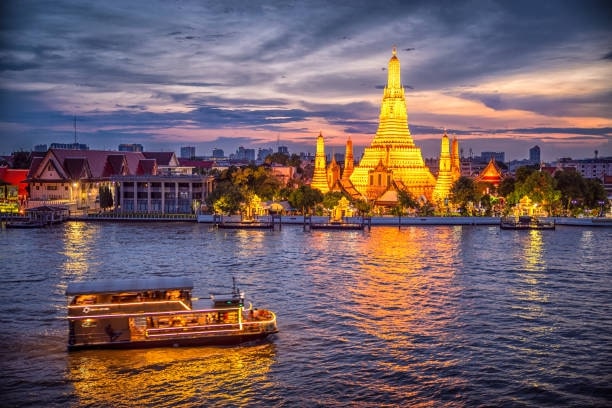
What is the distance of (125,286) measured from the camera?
26688mm

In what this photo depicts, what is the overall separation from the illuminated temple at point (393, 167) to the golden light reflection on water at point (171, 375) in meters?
56.5

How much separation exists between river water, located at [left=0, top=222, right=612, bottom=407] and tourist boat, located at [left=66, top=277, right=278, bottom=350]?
571 millimetres

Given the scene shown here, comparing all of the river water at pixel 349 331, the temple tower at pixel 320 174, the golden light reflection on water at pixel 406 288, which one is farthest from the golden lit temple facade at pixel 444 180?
the river water at pixel 349 331

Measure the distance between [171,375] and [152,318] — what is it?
415cm

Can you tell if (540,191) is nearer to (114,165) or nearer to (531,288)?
(531,288)

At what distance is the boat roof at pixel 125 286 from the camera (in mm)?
26084

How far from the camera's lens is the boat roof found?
2608 cm

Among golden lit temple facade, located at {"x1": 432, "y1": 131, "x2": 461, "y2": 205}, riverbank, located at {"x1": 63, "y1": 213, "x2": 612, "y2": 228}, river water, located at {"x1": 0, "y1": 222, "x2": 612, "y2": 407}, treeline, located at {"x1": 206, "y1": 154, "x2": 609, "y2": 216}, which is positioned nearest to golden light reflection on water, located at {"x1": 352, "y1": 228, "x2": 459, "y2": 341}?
river water, located at {"x1": 0, "y1": 222, "x2": 612, "y2": 407}

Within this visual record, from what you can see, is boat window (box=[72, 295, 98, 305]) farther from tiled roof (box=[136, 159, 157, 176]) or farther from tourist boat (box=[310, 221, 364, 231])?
tiled roof (box=[136, 159, 157, 176])

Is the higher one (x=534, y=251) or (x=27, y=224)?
(x=27, y=224)

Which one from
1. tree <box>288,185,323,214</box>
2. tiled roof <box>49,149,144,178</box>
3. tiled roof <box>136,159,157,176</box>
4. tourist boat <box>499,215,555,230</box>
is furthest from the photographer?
tiled roof <box>136,159,157,176</box>

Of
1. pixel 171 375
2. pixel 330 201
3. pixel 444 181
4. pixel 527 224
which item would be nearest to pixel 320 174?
pixel 330 201

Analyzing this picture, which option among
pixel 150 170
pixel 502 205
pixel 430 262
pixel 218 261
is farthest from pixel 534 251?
pixel 150 170

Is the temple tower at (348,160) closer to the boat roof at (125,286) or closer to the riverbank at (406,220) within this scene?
the riverbank at (406,220)
